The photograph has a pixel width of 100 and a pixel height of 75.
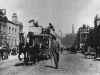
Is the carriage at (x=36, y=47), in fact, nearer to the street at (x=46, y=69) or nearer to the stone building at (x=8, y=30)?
the street at (x=46, y=69)

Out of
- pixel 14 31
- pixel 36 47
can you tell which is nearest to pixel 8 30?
pixel 14 31

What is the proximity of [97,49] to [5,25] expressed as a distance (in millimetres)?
7166

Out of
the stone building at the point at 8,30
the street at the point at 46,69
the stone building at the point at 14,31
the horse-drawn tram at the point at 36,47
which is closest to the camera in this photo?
the street at the point at 46,69

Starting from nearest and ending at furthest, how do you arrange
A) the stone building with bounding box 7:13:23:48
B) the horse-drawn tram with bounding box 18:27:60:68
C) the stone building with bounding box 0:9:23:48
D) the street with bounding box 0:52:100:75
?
the street with bounding box 0:52:100:75
the stone building with bounding box 0:9:23:48
the horse-drawn tram with bounding box 18:27:60:68
the stone building with bounding box 7:13:23:48

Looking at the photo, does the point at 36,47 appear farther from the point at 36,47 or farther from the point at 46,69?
the point at 46,69

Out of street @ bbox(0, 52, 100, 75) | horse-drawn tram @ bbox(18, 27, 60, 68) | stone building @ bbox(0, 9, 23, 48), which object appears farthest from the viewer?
horse-drawn tram @ bbox(18, 27, 60, 68)

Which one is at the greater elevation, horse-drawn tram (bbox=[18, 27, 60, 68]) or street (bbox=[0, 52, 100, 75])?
horse-drawn tram (bbox=[18, 27, 60, 68])

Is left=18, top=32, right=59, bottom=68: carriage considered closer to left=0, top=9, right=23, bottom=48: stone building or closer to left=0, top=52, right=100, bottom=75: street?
left=0, top=52, right=100, bottom=75: street

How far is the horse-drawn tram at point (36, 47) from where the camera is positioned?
331 inches

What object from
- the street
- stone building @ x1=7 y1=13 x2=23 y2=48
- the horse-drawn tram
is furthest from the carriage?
stone building @ x1=7 y1=13 x2=23 y2=48

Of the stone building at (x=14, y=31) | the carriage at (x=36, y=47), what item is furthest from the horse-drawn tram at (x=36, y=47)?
the stone building at (x=14, y=31)

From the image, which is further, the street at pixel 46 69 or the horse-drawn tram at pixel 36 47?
the horse-drawn tram at pixel 36 47

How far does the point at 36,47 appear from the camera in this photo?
353 inches

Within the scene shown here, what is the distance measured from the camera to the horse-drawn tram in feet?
27.6
